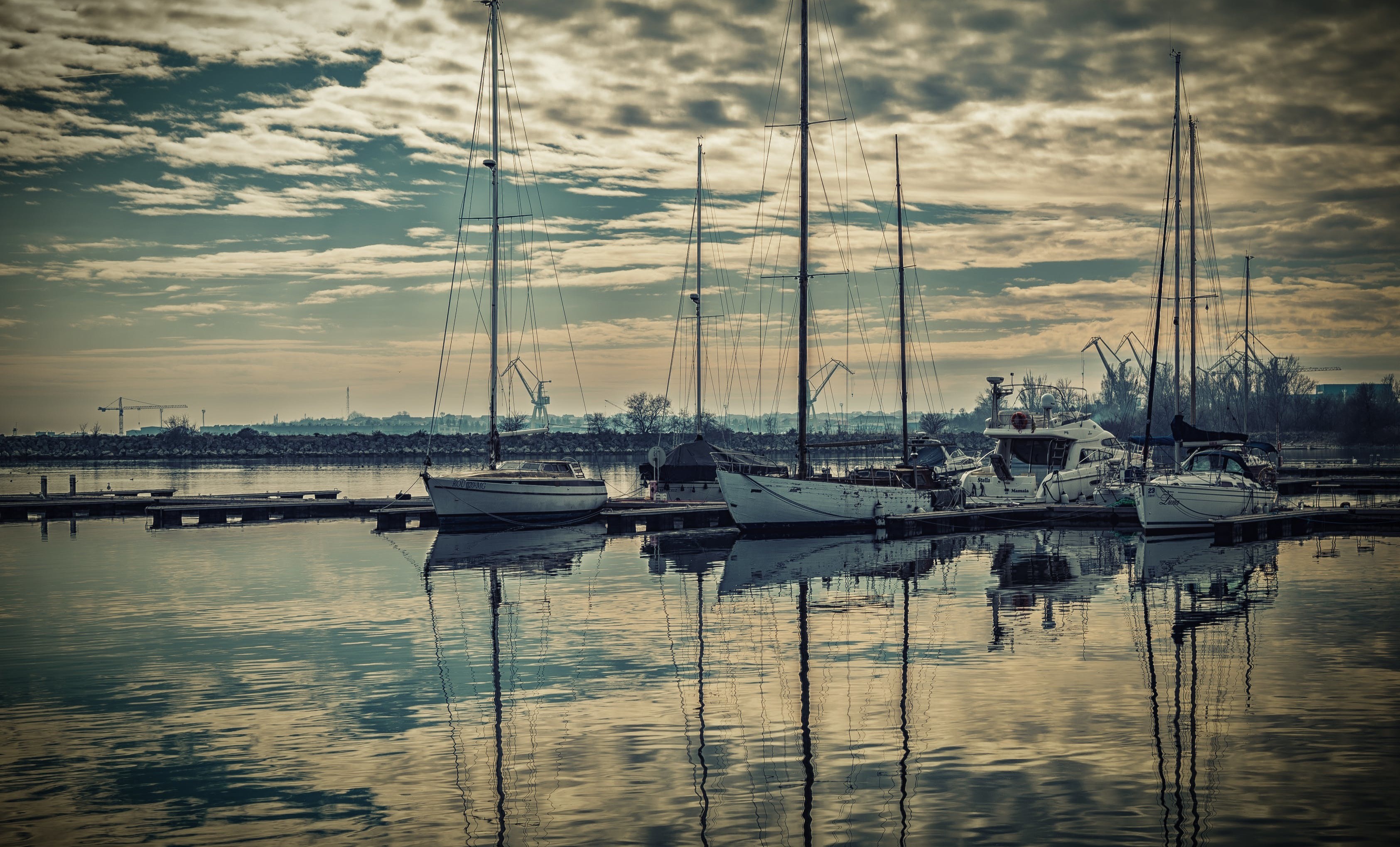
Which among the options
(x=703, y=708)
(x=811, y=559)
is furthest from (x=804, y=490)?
(x=703, y=708)

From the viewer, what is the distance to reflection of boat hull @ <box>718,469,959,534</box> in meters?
37.8

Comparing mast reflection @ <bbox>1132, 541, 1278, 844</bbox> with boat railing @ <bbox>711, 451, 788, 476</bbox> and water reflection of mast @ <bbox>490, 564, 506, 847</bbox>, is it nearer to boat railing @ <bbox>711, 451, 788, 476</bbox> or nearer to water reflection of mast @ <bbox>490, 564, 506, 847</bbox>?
water reflection of mast @ <bbox>490, 564, 506, 847</bbox>

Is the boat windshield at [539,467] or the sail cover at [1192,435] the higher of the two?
the sail cover at [1192,435]

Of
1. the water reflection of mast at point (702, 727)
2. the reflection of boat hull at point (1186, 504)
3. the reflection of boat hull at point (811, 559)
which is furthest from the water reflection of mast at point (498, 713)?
the reflection of boat hull at point (1186, 504)

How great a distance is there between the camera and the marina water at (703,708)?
35.4ft

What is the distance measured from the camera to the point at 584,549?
36.2 meters

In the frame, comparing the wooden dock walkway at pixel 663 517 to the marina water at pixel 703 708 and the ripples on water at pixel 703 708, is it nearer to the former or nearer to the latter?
the marina water at pixel 703 708

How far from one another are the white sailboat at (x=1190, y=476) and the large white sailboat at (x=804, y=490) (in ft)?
28.3

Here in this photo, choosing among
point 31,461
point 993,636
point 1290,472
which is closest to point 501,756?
point 993,636

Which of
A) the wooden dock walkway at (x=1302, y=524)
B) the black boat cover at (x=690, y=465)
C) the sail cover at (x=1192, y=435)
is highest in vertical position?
the sail cover at (x=1192, y=435)

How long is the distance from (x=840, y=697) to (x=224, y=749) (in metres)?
8.12

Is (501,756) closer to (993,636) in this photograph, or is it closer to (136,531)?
(993,636)

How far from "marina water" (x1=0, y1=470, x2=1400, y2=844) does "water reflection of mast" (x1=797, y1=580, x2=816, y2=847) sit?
7 cm

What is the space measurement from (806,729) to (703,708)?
66.1 inches
